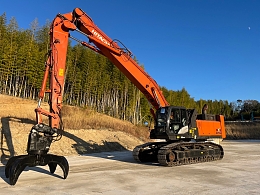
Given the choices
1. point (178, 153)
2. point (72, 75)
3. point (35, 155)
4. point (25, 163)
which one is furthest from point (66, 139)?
point (72, 75)

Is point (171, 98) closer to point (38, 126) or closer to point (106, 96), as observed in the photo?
point (106, 96)

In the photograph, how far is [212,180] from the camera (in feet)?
28.6

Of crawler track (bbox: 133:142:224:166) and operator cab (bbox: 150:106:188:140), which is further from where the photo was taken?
operator cab (bbox: 150:106:188:140)

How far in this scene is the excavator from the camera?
8.52 meters

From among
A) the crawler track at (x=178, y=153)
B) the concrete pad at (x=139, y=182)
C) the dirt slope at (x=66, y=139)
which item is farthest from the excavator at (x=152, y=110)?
the dirt slope at (x=66, y=139)

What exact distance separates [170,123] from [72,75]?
120ft

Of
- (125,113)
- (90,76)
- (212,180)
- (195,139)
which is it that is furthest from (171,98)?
(212,180)

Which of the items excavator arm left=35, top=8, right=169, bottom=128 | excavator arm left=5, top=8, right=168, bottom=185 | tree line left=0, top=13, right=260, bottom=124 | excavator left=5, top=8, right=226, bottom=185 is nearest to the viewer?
excavator arm left=5, top=8, right=168, bottom=185

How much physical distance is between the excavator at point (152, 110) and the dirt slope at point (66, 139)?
5735 millimetres

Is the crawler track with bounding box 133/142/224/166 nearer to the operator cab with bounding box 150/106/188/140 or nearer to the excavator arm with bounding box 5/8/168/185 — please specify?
the operator cab with bounding box 150/106/188/140

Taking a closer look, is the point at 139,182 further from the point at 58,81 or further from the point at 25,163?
the point at 58,81

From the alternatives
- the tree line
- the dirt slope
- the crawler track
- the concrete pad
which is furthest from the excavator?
the tree line

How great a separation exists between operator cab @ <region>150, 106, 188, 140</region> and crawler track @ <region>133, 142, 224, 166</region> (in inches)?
19.6

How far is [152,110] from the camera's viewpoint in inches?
529
